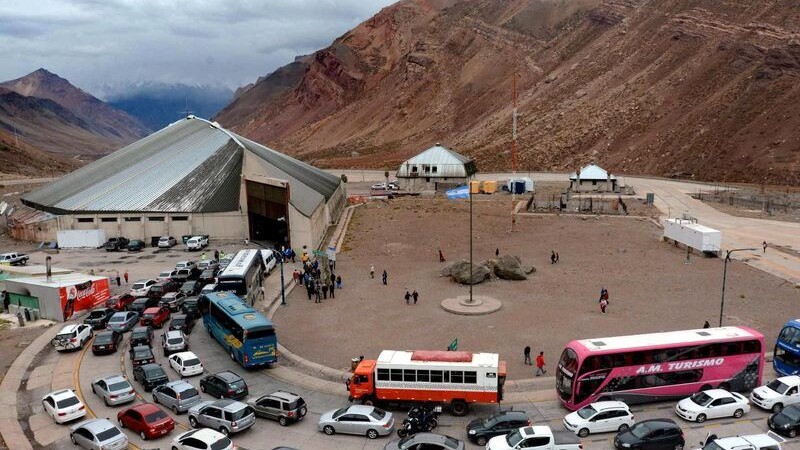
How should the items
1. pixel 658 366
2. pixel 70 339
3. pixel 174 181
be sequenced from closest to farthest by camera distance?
pixel 658 366 → pixel 70 339 → pixel 174 181

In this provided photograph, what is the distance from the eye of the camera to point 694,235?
51719mm

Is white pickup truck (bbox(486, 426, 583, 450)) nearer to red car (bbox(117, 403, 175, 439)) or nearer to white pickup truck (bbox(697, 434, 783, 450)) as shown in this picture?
white pickup truck (bbox(697, 434, 783, 450))

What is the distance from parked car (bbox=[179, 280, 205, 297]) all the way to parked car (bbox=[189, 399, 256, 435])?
18.0m

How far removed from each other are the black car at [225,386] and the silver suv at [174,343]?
4.78m

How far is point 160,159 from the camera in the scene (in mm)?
68500

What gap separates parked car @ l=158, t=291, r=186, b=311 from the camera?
126ft

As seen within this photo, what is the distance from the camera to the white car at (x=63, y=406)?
79.2ft

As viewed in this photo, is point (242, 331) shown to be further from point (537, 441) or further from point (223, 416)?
point (537, 441)

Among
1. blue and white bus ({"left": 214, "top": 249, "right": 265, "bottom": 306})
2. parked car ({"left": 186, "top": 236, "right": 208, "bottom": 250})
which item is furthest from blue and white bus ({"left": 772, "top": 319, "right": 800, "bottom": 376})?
parked car ({"left": 186, "top": 236, "right": 208, "bottom": 250})

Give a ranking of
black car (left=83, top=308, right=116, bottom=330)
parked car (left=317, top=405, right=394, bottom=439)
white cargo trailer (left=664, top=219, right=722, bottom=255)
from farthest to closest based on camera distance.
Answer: white cargo trailer (left=664, top=219, right=722, bottom=255), black car (left=83, top=308, right=116, bottom=330), parked car (left=317, top=405, right=394, bottom=439)

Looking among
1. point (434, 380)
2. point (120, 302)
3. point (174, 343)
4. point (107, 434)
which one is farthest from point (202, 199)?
point (434, 380)

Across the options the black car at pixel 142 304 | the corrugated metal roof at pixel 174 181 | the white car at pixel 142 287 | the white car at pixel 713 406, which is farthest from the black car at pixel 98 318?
the white car at pixel 713 406

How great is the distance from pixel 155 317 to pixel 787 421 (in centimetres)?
3067

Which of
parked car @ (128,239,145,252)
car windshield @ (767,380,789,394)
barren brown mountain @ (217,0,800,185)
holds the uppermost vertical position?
barren brown mountain @ (217,0,800,185)
